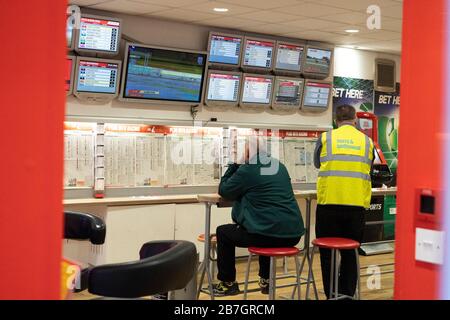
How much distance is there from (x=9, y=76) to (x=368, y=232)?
283 inches

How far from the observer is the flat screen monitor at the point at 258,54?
7.25m

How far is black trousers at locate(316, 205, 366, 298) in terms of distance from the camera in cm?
509

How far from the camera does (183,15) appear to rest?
21.2ft

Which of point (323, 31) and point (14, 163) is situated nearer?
point (14, 163)

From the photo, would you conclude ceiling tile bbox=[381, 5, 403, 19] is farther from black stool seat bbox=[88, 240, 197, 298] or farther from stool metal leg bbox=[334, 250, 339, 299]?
black stool seat bbox=[88, 240, 197, 298]

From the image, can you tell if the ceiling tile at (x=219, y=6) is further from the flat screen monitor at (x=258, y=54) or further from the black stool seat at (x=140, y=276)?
the black stool seat at (x=140, y=276)

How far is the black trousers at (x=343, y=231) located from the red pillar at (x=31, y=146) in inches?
137

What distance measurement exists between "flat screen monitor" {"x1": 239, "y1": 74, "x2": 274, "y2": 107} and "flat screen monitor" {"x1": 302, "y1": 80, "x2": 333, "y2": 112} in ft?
1.98

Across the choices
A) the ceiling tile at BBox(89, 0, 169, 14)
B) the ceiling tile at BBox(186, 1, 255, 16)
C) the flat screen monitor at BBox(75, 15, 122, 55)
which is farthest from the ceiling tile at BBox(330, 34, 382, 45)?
the flat screen monitor at BBox(75, 15, 122, 55)

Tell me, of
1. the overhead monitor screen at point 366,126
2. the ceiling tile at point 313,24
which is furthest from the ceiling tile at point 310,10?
the overhead monitor screen at point 366,126

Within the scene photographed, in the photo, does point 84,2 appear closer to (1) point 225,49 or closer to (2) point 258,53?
(1) point 225,49
